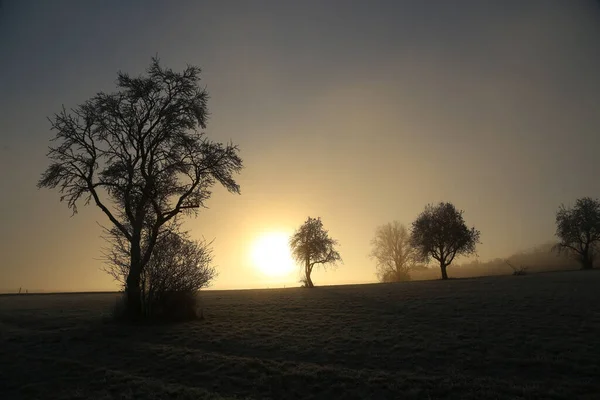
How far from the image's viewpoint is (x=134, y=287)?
89.9 feet

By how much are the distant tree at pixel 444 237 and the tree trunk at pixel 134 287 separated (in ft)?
172

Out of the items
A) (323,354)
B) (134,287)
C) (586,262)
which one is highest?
(134,287)

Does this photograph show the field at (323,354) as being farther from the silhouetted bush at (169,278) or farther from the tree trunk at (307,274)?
the tree trunk at (307,274)

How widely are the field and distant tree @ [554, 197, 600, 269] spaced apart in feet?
171

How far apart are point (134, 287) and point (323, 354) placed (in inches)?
631

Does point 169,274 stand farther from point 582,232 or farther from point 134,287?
point 582,232

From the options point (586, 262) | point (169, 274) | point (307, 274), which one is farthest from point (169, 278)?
point (586, 262)

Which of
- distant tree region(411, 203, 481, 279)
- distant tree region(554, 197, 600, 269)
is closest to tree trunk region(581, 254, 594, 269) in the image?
distant tree region(554, 197, 600, 269)

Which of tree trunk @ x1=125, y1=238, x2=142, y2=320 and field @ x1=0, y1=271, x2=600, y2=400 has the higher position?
tree trunk @ x1=125, y1=238, x2=142, y2=320

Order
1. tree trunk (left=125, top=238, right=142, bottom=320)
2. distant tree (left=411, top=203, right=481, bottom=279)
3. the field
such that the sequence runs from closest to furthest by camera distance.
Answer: the field, tree trunk (left=125, top=238, right=142, bottom=320), distant tree (left=411, top=203, right=481, bottom=279)

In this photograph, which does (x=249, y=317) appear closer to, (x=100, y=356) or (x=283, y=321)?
(x=283, y=321)

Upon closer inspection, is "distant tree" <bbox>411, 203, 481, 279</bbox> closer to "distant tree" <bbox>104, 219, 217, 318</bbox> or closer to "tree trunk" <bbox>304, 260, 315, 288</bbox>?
"tree trunk" <bbox>304, 260, 315, 288</bbox>

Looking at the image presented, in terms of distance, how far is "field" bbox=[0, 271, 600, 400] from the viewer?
48.8 feet

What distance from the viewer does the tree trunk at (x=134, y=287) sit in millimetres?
27328
